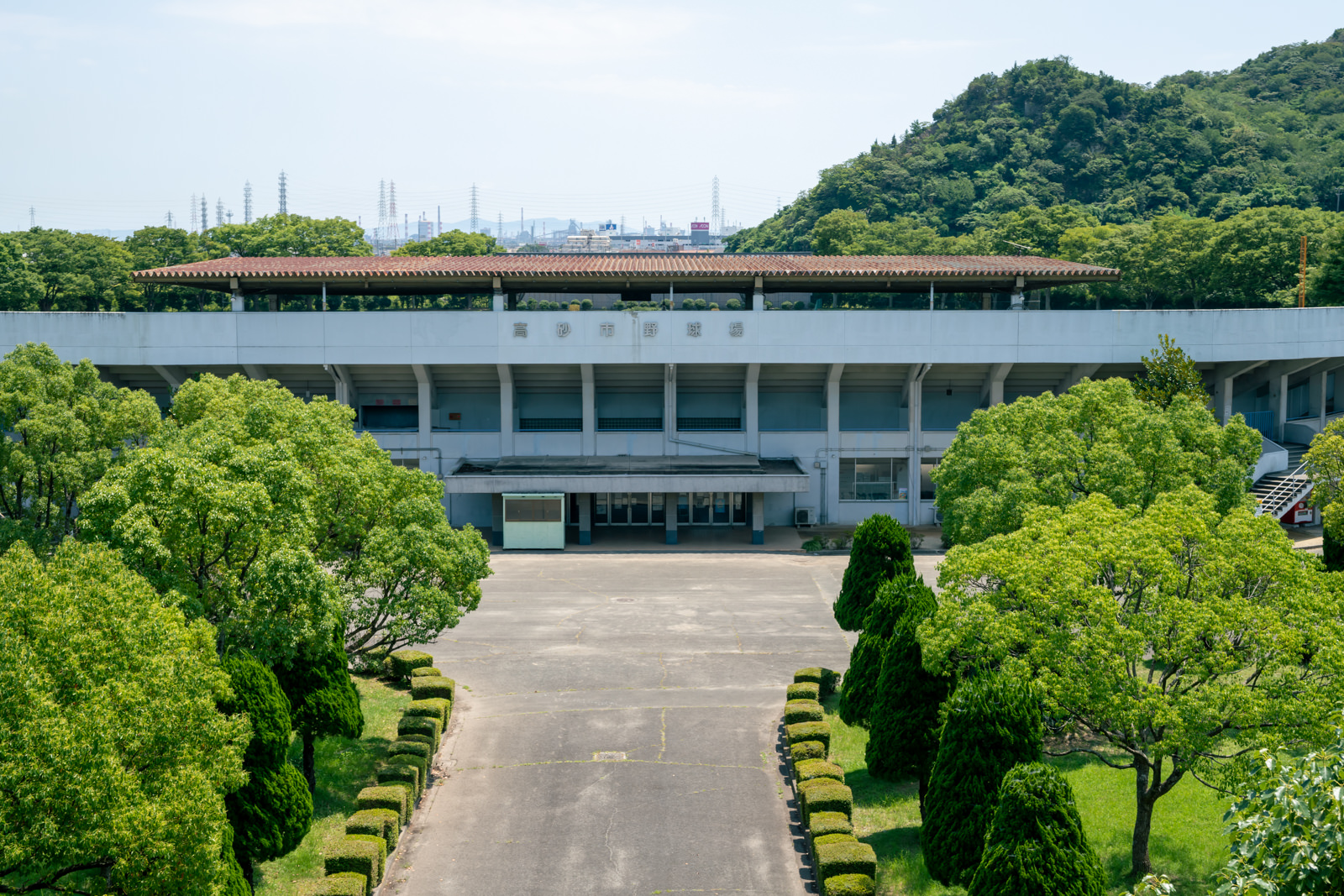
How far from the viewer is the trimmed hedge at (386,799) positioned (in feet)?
57.3

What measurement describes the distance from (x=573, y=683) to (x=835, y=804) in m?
8.76

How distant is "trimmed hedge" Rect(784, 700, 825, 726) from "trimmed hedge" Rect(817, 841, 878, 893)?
5.44 meters

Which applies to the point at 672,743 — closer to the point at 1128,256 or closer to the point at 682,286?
the point at 682,286

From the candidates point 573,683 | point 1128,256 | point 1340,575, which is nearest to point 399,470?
point 573,683

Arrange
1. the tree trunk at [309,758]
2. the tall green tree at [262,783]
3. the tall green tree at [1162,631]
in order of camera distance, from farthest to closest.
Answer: the tree trunk at [309,758]
the tall green tree at [262,783]
the tall green tree at [1162,631]

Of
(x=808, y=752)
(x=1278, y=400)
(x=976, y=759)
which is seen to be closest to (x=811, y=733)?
(x=808, y=752)

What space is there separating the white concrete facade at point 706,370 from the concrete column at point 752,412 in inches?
3.2

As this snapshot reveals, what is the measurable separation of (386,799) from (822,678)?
1013cm

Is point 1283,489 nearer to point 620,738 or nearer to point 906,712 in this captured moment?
point 906,712

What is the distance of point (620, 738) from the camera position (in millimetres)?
21469

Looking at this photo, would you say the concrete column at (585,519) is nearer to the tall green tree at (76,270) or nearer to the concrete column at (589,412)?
the concrete column at (589,412)

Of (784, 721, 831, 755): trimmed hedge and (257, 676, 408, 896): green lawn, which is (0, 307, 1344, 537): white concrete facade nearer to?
(257, 676, 408, 896): green lawn

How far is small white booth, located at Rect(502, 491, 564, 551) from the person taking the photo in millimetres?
39812

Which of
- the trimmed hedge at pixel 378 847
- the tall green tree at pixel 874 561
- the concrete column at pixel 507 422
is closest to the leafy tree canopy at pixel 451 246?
the concrete column at pixel 507 422
